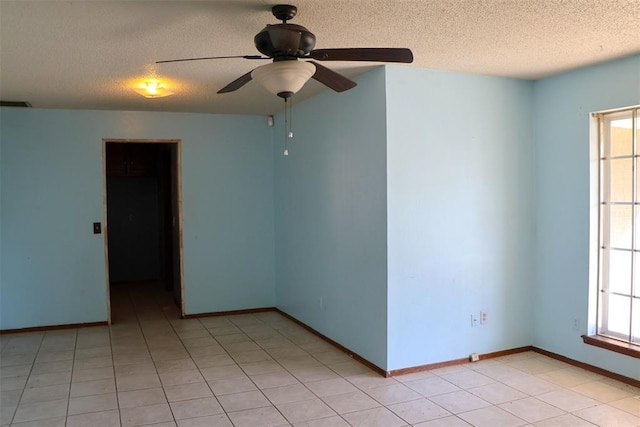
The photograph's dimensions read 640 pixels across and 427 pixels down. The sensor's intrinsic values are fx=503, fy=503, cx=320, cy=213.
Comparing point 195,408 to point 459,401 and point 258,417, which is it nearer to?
point 258,417

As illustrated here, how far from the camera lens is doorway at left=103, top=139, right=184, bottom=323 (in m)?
7.22

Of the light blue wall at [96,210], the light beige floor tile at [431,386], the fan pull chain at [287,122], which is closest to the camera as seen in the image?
the light beige floor tile at [431,386]

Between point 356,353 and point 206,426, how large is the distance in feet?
4.87

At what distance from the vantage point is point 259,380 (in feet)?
11.9

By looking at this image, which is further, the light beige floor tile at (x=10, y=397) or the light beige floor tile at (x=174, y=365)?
the light beige floor tile at (x=174, y=365)

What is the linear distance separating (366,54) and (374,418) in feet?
6.77

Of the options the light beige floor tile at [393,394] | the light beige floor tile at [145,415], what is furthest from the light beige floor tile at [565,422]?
the light beige floor tile at [145,415]

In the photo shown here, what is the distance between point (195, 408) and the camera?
314cm

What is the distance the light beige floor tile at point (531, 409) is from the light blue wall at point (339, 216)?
2.99 ft

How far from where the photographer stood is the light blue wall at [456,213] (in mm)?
3652

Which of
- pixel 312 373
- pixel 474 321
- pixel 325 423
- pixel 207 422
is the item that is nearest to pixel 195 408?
pixel 207 422

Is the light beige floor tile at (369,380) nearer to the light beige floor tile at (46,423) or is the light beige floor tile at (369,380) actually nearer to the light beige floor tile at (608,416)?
the light beige floor tile at (608,416)

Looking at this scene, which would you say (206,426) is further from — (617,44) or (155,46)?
(617,44)

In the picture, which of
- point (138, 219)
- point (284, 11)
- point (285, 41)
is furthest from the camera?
point (138, 219)
